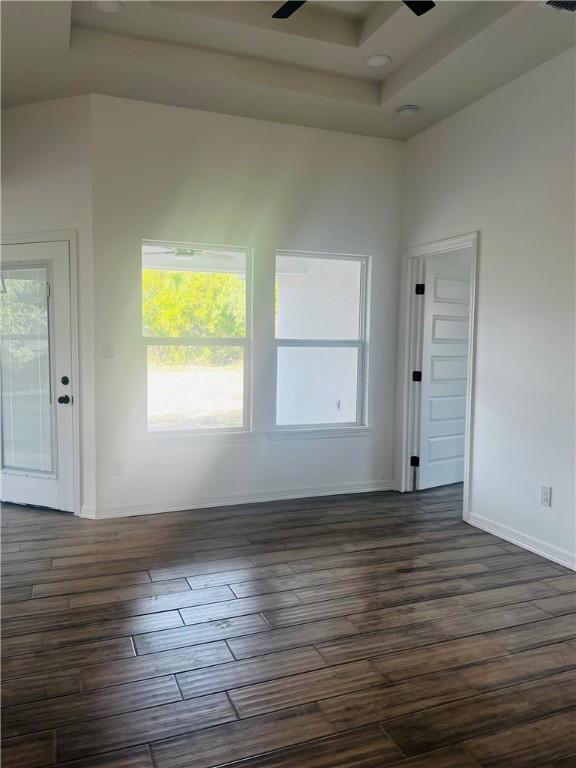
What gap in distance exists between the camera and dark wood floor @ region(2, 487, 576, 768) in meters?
1.91

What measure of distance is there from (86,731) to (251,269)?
339 cm

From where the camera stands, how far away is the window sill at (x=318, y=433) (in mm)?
4691

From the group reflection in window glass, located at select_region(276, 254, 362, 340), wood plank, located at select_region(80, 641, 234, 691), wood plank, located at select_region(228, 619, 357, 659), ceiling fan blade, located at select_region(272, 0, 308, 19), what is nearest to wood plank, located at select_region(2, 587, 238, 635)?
wood plank, located at select_region(228, 619, 357, 659)

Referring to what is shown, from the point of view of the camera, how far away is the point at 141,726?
198 cm

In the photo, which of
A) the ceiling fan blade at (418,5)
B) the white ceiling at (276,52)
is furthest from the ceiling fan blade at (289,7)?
the white ceiling at (276,52)

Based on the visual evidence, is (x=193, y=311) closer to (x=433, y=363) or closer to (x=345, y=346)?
(x=345, y=346)

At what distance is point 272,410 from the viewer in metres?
4.67

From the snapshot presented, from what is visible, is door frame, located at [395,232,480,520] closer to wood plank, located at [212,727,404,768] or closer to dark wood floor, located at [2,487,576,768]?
dark wood floor, located at [2,487,576,768]

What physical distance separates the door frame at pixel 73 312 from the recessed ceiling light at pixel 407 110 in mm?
2586

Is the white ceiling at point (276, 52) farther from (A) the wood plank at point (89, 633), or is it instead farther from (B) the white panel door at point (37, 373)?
(A) the wood plank at point (89, 633)

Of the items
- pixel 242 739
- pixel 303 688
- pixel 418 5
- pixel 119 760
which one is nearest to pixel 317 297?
pixel 418 5

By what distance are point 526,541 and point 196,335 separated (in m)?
2.81

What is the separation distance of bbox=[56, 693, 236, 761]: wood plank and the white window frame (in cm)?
271

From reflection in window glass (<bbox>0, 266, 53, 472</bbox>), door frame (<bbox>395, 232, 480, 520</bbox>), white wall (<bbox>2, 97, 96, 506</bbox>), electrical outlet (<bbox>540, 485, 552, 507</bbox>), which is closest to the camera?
electrical outlet (<bbox>540, 485, 552, 507</bbox>)
